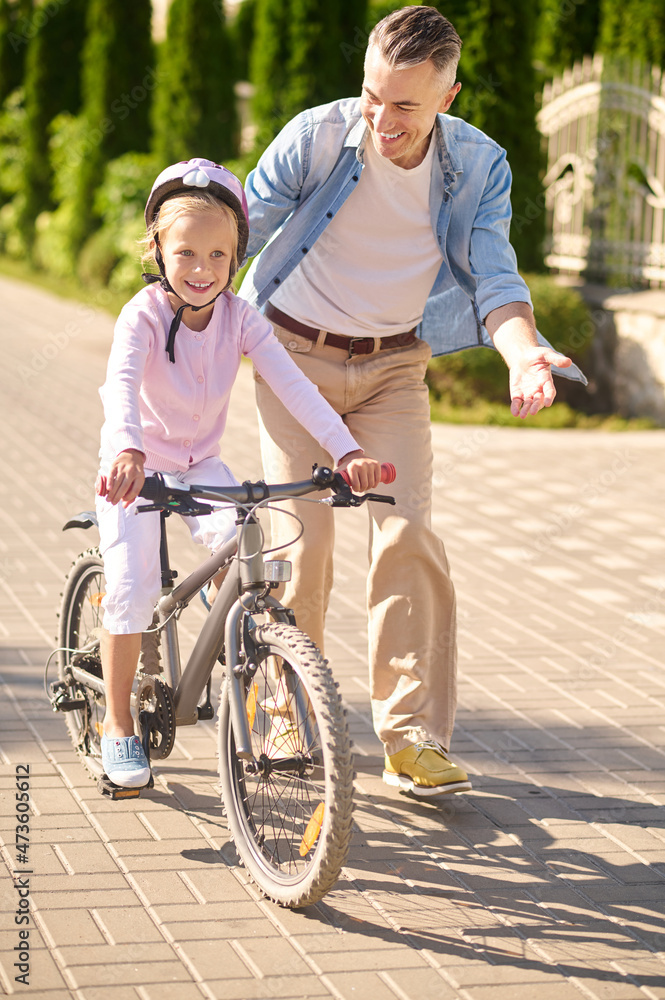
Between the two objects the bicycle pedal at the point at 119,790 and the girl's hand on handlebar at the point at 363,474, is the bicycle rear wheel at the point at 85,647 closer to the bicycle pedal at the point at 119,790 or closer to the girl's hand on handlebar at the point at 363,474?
the bicycle pedal at the point at 119,790

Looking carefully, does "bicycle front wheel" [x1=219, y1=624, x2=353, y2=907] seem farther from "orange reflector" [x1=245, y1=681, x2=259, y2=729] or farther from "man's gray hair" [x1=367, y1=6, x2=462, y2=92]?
"man's gray hair" [x1=367, y1=6, x2=462, y2=92]

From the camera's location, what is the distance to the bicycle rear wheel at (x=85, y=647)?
3.85 meters

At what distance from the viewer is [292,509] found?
3.88m

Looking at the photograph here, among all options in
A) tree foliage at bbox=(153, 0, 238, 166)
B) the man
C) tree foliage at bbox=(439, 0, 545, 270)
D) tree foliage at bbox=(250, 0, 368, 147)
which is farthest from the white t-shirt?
tree foliage at bbox=(153, 0, 238, 166)

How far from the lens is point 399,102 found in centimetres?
342

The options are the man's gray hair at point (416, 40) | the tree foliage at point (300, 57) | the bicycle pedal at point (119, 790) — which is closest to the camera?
the man's gray hair at point (416, 40)

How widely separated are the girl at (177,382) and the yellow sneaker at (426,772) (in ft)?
2.55

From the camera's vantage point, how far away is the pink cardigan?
10.8ft

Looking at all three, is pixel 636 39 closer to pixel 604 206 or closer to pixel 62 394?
pixel 604 206

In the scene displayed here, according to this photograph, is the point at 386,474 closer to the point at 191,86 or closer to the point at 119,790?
the point at 119,790

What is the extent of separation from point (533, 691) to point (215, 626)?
1851 mm

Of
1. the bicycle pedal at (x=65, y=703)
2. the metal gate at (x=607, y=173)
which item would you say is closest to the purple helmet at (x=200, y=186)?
the bicycle pedal at (x=65, y=703)

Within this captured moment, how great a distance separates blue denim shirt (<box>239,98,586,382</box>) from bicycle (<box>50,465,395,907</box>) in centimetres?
87

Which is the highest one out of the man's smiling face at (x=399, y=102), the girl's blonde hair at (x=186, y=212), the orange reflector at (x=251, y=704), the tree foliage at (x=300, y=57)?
the tree foliage at (x=300, y=57)
